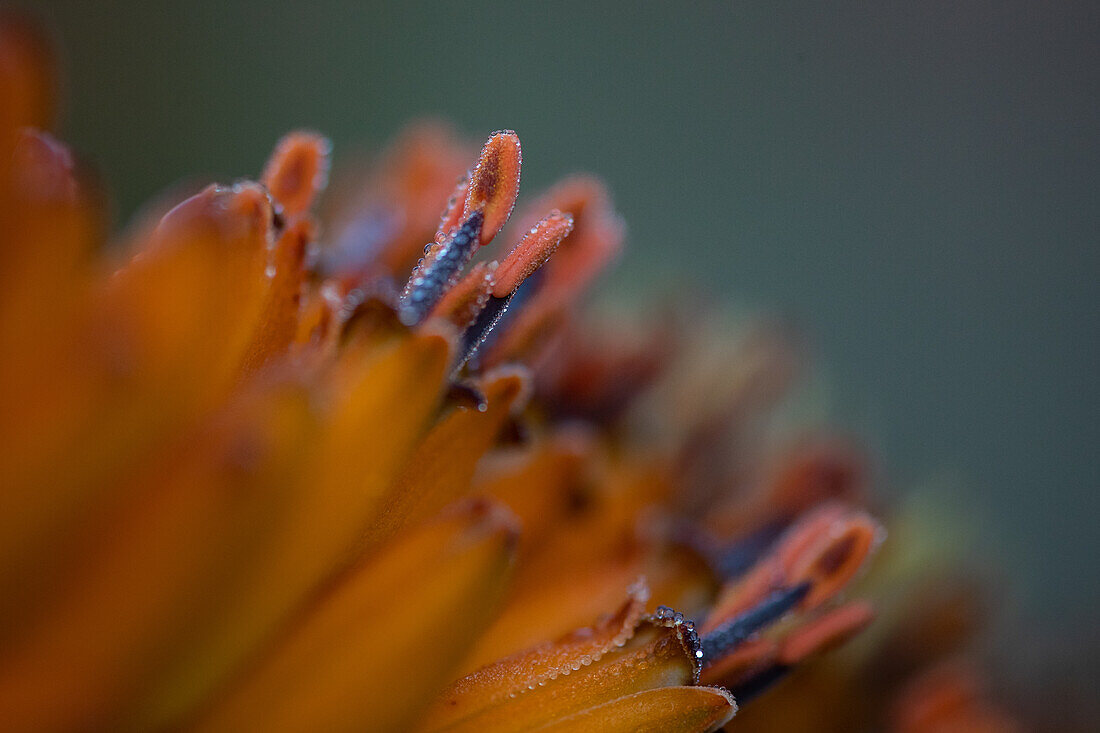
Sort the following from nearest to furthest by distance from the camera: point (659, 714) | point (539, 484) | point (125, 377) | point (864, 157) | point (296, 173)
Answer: point (125, 377), point (659, 714), point (296, 173), point (539, 484), point (864, 157)

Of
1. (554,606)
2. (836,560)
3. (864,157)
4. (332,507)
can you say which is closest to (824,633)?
(836,560)

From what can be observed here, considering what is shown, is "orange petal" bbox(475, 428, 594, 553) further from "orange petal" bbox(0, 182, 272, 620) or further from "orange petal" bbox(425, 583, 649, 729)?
"orange petal" bbox(0, 182, 272, 620)

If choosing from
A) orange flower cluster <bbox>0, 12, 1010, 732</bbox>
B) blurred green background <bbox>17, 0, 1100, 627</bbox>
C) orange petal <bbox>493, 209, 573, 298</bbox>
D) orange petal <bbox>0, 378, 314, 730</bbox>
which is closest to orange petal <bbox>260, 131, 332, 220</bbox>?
orange flower cluster <bbox>0, 12, 1010, 732</bbox>

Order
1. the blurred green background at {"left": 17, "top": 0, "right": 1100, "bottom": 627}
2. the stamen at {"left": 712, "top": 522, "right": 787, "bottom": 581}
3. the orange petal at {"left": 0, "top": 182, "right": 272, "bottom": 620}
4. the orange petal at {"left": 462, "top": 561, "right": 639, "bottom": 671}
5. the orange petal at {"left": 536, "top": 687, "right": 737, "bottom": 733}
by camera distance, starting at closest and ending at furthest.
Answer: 1. the orange petal at {"left": 0, "top": 182, "right": 272, "bottom": 620}
2. the orange petal at {"left": 536, "top": 687, "right": 737, "bottom": 733}
3. the orange petal at {"left": 462, "top": 561, "right": 639, "bottom": 671}
4. the stamen at {"left": 712, "top": 522, "right": 787, "bottom": 581}
5. the blurred green background at {"left": 17, "top": 0, "right": 1100, "bottom": 627}

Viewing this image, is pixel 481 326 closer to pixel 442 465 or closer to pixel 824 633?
pixel 442 465

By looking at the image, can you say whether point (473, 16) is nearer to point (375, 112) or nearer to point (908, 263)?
point (375, 112)

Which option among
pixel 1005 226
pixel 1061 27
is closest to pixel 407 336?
pixel 1005 226

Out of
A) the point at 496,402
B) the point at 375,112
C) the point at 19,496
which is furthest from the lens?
the point at 375,112
